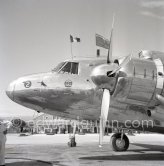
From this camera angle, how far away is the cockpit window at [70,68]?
50.4 feet

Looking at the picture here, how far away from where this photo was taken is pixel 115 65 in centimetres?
1213

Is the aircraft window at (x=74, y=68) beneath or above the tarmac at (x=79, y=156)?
above

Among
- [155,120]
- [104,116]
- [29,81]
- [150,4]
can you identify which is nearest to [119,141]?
[155,120]

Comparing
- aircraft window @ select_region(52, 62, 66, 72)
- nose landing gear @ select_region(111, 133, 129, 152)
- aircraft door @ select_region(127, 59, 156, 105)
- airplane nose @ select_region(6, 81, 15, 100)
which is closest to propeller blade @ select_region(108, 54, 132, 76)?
aircraft door @ select_region(127, 59, 156, 105)

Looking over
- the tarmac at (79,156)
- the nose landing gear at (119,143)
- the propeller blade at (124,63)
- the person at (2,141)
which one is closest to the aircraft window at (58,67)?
the tarmac at (79,156)

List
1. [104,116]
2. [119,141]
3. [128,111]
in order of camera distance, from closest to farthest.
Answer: [104,116], [128,111], [119,141]

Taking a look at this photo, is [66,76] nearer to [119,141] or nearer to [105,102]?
[105,102]

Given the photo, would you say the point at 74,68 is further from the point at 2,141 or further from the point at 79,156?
the point at 2,141

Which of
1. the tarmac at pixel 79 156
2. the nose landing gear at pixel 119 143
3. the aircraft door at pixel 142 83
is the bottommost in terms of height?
the tarmac at pixel 79 156

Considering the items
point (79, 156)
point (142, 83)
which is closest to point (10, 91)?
point (79, 156)

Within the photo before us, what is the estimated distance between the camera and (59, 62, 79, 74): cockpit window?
15.4 m

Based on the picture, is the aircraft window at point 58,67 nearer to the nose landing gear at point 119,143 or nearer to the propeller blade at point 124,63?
the propeller blade at point 124,63

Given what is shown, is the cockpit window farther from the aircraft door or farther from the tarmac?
the tarmac

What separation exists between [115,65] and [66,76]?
3.72 metres
